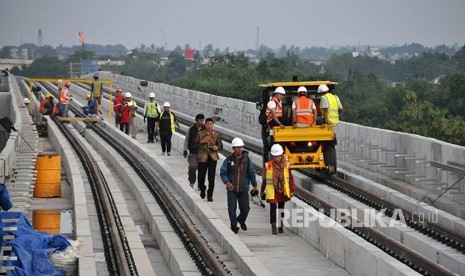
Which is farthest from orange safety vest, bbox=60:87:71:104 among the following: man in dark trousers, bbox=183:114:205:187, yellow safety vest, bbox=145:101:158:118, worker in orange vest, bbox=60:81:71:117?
man in dark trousers, bbox=183:114:205:187

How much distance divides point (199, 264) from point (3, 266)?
320 cm

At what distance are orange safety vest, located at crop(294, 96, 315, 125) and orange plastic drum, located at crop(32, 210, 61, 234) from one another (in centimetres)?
551

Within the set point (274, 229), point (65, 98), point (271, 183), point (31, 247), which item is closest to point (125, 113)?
point (65, 98)

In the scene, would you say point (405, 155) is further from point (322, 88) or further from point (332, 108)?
point (322, 88)

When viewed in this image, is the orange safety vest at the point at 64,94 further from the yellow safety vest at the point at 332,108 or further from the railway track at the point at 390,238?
the yellow safety vest at the point at 332,108

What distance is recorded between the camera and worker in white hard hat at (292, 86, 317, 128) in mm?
27656

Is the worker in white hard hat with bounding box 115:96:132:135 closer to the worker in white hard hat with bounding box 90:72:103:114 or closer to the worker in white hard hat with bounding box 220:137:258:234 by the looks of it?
the worker in white hard hat with bounding box 90:72:103:114

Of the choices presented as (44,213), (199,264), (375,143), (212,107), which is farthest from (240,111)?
(199,264)

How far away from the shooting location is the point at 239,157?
21.1 m

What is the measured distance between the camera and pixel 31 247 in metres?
18.2

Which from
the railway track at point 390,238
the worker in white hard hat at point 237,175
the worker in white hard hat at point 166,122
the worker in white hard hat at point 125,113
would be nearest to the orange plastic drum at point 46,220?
the worker in white hard hat at point 237,175

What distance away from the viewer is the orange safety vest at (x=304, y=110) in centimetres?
2769

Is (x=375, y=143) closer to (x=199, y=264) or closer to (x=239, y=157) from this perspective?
(x=239, y=157)

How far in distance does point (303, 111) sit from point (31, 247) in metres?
10.9
